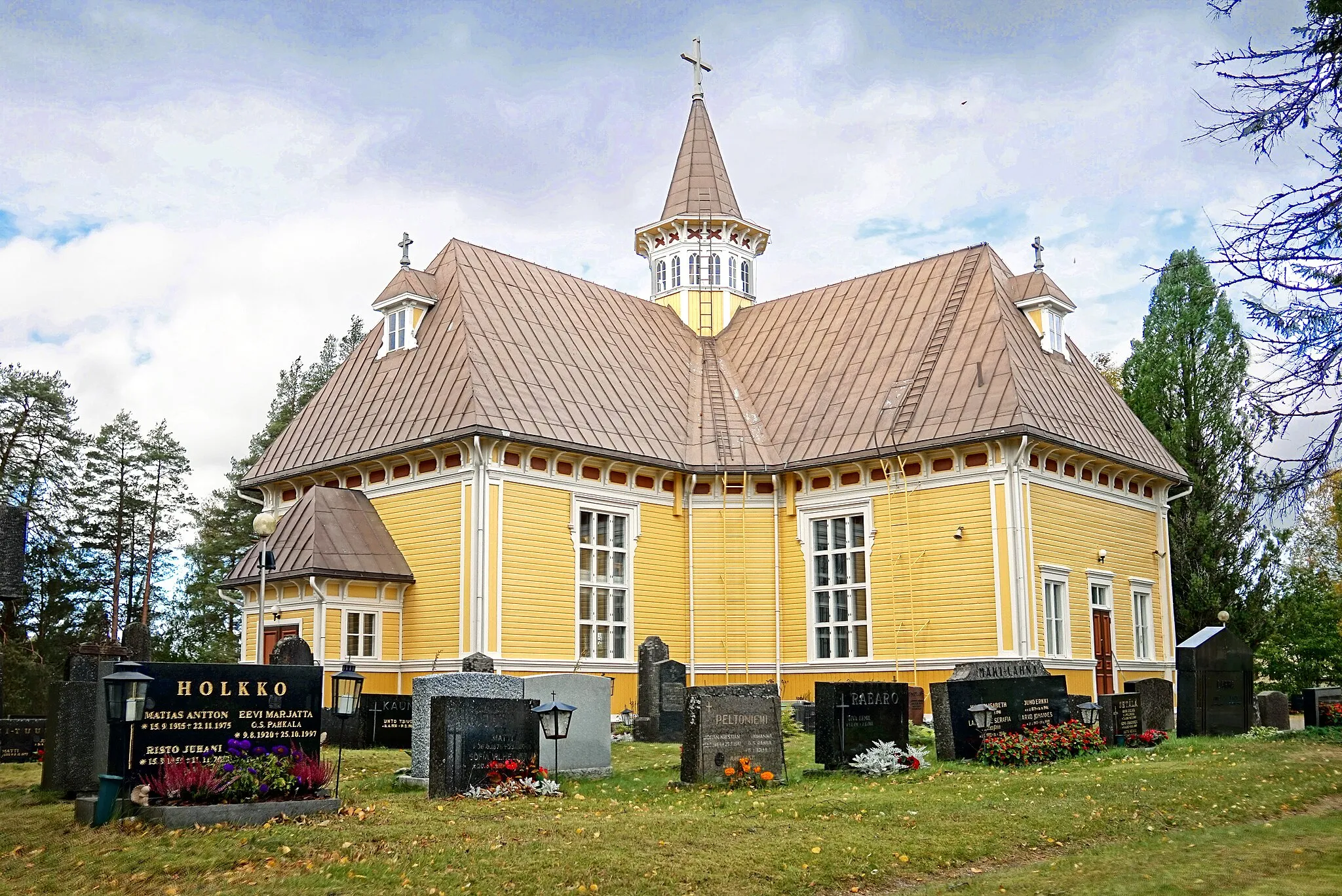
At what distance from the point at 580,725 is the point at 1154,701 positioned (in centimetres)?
969

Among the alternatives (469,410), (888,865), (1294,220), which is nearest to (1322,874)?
(888,865)

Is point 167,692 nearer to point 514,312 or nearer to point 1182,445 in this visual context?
point 514,312

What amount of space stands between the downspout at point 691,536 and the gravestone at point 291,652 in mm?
8912

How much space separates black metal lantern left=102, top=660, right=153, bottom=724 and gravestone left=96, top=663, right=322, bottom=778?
0.69 ft

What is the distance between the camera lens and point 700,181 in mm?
35062

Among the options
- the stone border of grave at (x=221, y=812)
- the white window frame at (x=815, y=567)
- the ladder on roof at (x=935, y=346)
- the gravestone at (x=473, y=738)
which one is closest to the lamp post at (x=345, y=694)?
the gravestone at (x=473, y=738)

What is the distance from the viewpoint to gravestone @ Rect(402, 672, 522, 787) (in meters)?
14.4

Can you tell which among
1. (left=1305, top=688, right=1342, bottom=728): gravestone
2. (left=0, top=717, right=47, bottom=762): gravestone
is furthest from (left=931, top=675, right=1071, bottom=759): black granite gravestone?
(left=0, top=717, right=47, bottom=762): gravestone

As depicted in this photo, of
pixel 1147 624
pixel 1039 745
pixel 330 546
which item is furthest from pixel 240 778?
pixel 1147 624

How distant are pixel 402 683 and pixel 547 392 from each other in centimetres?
637

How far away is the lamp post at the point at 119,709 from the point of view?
10.8 meters

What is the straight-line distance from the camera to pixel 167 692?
1138 centimetres

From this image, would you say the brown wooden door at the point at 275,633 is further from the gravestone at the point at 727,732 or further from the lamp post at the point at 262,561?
→ the gravestone at the point at 727,732

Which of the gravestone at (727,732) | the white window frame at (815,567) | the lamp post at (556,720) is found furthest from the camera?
the white window frame at (815,567)
